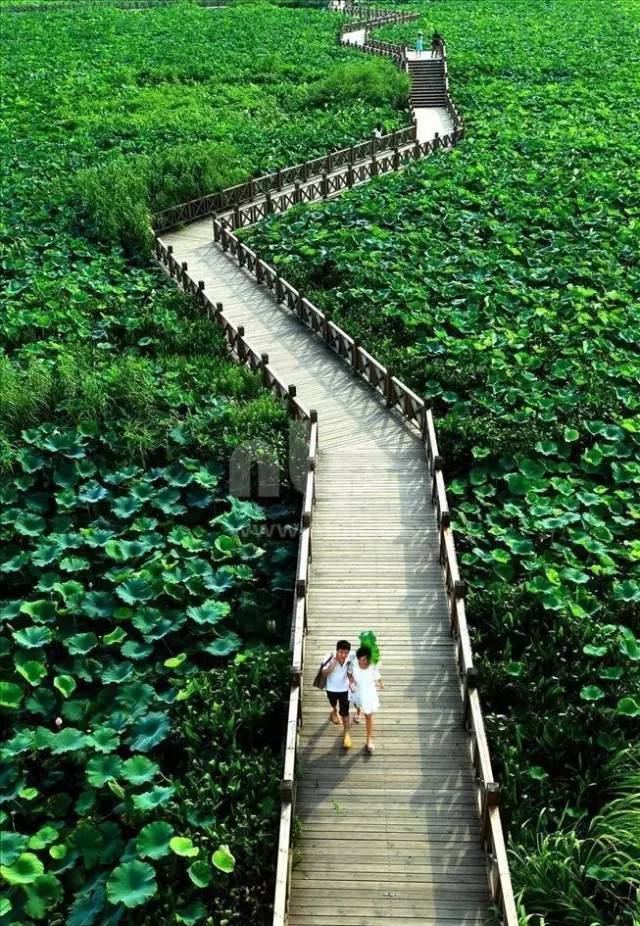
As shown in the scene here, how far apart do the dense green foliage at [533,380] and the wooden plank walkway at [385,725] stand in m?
0.72

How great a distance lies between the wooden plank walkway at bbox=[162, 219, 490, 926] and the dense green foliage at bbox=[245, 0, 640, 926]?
28.5 inches

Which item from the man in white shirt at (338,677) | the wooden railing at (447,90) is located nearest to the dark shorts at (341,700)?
the man in white shirt at (338,677)

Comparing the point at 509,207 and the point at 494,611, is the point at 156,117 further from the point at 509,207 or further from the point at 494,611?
the point at 494,611

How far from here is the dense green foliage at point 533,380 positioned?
32.5ft

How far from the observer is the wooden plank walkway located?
8141 millimetres

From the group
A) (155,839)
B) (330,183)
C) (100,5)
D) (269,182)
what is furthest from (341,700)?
(100,5)

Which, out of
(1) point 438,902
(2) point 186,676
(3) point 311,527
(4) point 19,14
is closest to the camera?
(1) point 438,902

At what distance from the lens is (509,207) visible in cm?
2364

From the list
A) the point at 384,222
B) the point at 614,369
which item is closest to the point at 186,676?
the point at 614,369

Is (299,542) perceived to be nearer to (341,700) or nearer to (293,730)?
(341,700)

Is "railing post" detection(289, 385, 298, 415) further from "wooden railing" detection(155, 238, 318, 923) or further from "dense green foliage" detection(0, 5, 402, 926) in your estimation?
"dense green foliage" detection(0, 5, 402, 926)

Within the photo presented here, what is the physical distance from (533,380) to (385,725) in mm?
8566

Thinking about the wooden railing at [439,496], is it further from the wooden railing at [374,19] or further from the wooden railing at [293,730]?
the wooden railing at [374,19]

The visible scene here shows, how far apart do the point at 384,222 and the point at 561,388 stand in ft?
29.2
